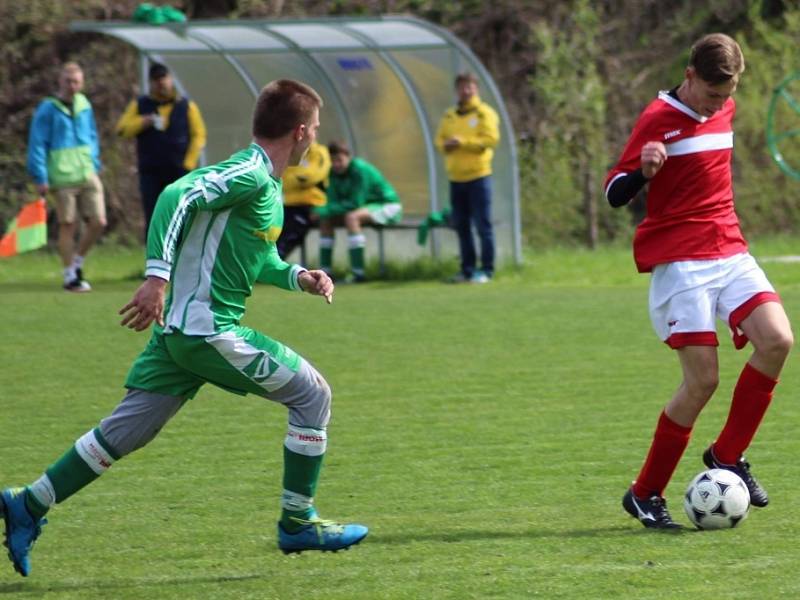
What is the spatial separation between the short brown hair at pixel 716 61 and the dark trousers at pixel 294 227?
9.83m

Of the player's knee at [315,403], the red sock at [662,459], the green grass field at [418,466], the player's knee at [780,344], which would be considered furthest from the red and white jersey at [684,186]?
the player's knee at [315,403]

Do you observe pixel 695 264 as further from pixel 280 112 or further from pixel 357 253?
pixel 357 253

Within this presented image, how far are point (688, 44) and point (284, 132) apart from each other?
17.8m

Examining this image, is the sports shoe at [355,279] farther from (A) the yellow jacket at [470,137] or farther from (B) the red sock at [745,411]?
(B) the red sock at [745,411]

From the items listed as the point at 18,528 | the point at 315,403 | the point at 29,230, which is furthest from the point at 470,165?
the point at 18,528

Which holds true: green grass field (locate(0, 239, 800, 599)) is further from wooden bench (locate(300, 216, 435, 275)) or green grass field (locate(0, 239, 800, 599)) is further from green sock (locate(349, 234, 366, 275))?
wooden bench (locate(300, 216, 435, 275))

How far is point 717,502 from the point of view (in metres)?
5.27


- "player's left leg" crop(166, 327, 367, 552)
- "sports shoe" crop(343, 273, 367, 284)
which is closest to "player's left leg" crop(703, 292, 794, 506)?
"player's left leg" crop(166, 327, 367, 552)

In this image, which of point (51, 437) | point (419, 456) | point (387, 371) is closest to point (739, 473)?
point (419, 456)

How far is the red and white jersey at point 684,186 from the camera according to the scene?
17.7 ft

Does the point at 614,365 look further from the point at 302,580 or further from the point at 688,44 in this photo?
the point at 688,44

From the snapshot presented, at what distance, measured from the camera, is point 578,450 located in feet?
22.4

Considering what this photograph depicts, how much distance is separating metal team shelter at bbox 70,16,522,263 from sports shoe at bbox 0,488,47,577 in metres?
10.4

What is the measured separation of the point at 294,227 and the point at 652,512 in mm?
9881
